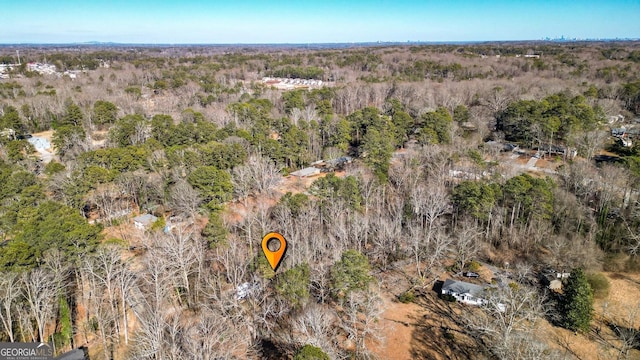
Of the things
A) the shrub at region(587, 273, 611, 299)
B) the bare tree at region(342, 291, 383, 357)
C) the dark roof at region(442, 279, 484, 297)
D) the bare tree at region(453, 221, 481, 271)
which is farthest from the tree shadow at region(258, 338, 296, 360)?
the shrub at region(587, 273, 611, 299)

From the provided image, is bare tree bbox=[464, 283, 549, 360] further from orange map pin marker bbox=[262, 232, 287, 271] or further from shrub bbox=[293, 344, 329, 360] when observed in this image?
orange map pin marker bbox=[262, 232, 287, 271]

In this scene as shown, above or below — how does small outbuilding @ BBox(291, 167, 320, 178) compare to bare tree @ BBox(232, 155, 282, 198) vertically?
below

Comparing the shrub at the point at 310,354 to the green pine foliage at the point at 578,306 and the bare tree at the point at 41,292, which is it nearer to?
the bare tree at the point at 41,292

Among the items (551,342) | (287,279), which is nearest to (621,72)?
(551,342)

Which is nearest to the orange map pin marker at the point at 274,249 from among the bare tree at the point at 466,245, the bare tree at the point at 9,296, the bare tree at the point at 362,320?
the bare tree at the point at 362,320

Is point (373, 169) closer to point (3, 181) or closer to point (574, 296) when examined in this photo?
point (574, 296)
